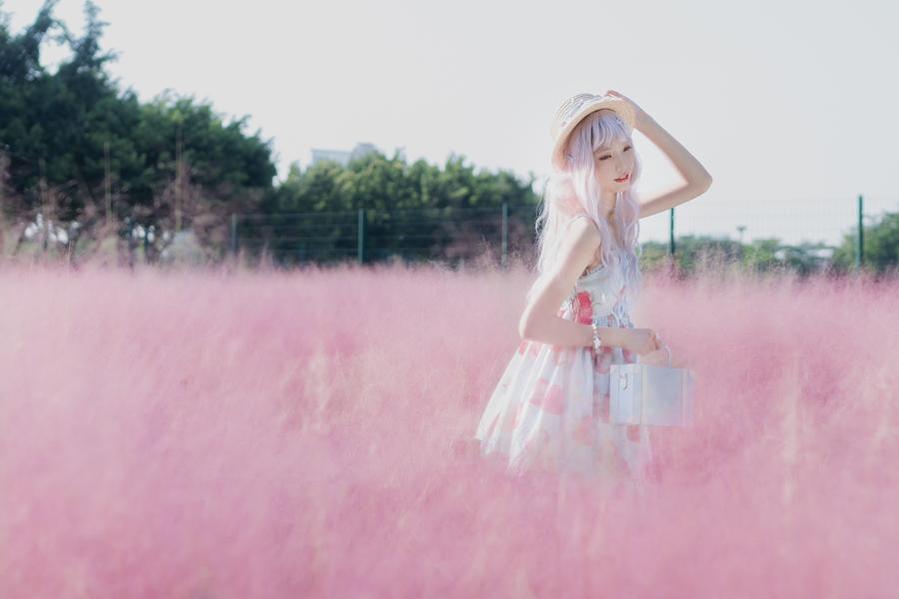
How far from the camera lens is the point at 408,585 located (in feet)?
4.30

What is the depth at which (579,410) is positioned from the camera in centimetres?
190

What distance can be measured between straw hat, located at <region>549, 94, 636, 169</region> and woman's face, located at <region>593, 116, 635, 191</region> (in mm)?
75

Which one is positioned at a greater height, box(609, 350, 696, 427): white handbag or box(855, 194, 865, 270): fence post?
A: box(855, 194, 865, 270): fence post

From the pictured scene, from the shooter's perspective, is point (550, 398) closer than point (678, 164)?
Yes

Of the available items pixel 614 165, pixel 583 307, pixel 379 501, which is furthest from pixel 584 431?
pixel 614 165

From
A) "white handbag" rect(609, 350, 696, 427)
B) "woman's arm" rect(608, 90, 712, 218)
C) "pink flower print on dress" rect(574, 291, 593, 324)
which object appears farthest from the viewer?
"woman's arm" rect(608, 90, 712, 218)

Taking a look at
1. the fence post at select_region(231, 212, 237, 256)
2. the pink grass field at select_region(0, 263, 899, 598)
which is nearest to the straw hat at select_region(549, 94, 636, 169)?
the pink grass field at select_region(0, 263, 899, 598)

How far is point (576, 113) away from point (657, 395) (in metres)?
0.67

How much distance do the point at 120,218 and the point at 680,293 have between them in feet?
41.7

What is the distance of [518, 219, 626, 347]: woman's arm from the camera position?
1852 mm

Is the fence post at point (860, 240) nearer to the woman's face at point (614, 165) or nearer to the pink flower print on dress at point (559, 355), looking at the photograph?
the woman's face at point (614, 165)

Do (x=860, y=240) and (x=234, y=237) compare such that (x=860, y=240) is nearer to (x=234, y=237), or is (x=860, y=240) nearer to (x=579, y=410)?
(x=579, y=410)

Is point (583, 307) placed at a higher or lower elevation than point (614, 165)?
lower

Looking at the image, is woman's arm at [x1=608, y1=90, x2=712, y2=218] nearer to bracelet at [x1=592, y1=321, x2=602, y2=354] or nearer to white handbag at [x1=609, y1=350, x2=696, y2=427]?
bracelet at [x1=592, y1=321, x2=602, y2=354]
